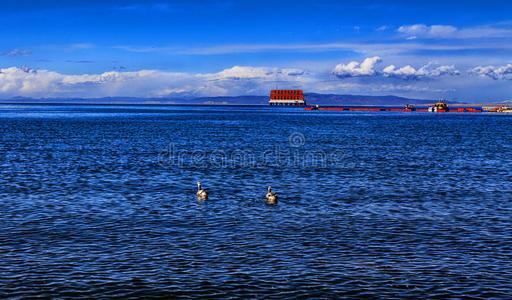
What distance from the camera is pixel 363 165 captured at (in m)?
51.0

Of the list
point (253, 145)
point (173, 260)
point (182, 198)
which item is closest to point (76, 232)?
point (173, 260)

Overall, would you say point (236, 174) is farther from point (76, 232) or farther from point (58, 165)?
point (76, 232)

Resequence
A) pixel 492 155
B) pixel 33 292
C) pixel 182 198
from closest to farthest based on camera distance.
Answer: pixel 33 292, pixel 182 198, pixel 492 155

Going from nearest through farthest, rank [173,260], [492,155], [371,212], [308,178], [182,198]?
[173,260] < [371,212] < [182,198] < [308,178] < [492,155]

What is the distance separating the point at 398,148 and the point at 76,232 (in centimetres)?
5630

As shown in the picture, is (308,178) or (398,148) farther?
(398,148)

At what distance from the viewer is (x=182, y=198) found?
3331cm

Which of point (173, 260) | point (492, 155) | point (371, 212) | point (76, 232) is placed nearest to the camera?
point (173, 260)

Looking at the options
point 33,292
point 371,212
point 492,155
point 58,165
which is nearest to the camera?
point 33,292

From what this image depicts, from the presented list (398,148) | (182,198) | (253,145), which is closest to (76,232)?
(182,198)

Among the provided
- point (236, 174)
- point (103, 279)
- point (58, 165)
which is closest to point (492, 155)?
point (236, 174)

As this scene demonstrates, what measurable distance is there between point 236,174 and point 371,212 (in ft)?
57.1

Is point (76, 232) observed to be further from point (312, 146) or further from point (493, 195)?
point (312, 146)

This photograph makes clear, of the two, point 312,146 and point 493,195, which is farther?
point 312,146
